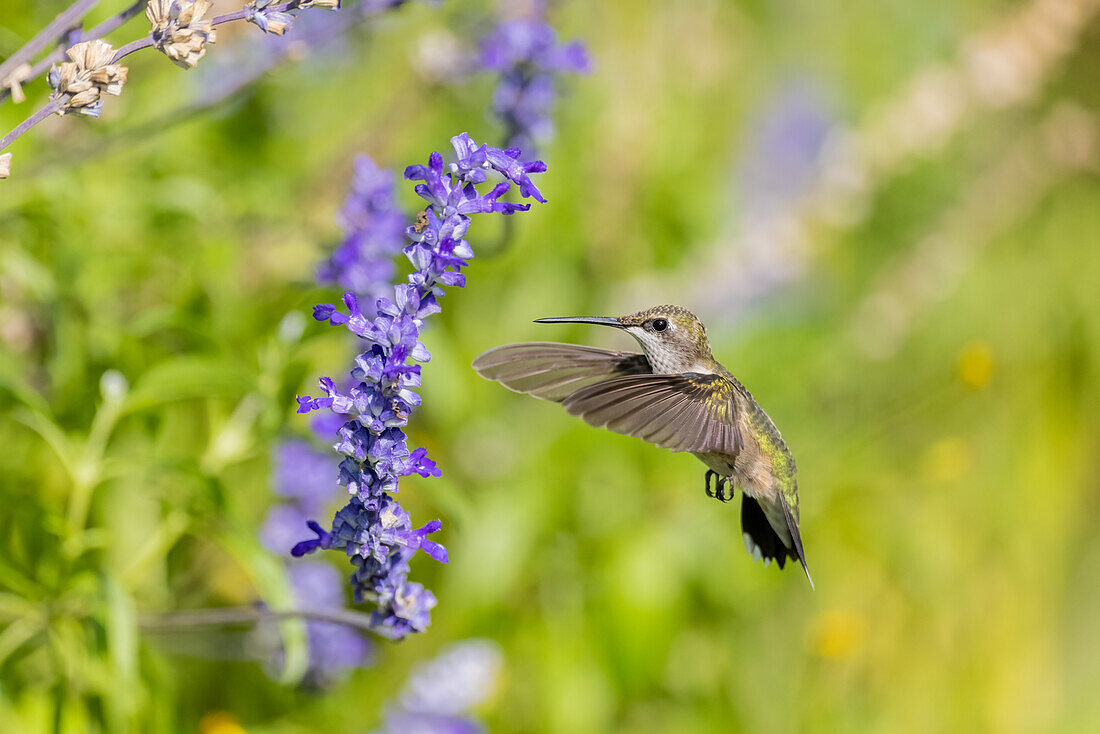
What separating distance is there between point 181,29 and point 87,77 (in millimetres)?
79

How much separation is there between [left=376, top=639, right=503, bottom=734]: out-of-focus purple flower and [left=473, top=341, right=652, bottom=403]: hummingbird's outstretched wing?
2.37 ft

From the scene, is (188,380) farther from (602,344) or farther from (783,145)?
(783,145)

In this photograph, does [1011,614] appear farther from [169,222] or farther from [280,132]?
[169,222]

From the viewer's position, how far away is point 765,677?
2.77 meters

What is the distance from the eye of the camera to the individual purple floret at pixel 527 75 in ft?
4.62

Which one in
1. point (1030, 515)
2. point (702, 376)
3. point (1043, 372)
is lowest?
point (702, 376)

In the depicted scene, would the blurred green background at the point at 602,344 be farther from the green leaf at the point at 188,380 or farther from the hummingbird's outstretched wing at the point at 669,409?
the hummingbird's outstretched wing at the point at 669,409

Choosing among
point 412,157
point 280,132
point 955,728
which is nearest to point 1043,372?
point 955,728

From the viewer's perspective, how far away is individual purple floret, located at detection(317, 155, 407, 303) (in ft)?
4.08

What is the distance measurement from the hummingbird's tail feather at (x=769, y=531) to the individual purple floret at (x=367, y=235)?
54cm

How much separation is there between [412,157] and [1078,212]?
3.35 meters

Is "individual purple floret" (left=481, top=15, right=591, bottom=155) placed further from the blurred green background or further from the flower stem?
the flower stem

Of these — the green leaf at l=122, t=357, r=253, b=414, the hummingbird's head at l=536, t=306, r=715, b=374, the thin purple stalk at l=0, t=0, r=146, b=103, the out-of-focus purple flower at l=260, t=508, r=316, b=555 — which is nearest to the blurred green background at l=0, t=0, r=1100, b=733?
the green leaf at l=122, t=357, r=253, b=414

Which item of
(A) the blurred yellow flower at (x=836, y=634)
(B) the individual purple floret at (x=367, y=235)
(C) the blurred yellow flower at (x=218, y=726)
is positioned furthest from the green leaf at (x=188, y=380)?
(A) the blurred yellow flower at (x=836, y=634)
